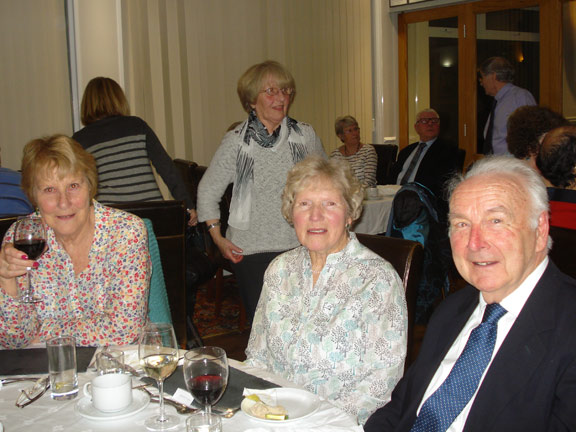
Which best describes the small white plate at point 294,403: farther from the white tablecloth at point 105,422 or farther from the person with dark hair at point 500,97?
the person with dark hair at point 500,97

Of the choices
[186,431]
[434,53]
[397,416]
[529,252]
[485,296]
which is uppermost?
[434,53]

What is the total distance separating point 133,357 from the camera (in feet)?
5.27

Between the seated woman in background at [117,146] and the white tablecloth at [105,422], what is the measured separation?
7.63 ft

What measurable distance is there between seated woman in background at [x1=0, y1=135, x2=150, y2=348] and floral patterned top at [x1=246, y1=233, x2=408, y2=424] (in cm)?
46

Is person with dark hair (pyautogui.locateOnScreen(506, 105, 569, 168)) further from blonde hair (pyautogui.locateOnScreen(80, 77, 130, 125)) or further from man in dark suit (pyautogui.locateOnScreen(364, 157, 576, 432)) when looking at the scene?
blonde hair (pyautogui.locateOnScreen(80, 77, 130, 125))

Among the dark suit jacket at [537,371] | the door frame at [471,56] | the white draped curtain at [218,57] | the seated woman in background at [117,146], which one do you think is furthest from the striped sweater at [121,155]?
the door frame at [471,56]

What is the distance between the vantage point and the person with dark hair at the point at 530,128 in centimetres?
333

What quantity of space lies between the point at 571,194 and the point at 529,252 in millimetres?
1243

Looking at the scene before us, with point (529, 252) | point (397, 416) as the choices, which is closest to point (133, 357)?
point (397, 416)

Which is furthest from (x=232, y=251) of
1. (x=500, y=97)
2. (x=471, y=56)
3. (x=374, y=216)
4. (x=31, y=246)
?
(x=471, y=56)

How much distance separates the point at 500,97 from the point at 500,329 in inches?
195

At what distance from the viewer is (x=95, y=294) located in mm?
2012

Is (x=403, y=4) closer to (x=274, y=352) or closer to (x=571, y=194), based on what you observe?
(x=571, y=194)

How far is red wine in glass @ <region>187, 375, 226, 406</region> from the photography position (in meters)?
1.20
